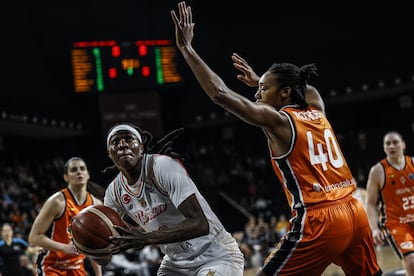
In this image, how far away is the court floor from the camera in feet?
28.6

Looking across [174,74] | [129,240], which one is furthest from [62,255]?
[174,74]

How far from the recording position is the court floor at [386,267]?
870 centimetres

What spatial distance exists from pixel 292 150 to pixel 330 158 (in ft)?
0.78

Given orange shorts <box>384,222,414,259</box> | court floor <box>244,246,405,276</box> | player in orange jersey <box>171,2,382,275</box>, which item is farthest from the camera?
court floor <box>244,246,405,276</box>

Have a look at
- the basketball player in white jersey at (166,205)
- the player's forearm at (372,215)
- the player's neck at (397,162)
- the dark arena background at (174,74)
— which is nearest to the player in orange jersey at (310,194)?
the basketball player in white jersey at (166,205)

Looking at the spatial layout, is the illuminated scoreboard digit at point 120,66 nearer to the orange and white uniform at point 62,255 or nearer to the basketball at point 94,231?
the orange and white uniform at point 62,255

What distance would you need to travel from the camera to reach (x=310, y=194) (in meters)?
3.39

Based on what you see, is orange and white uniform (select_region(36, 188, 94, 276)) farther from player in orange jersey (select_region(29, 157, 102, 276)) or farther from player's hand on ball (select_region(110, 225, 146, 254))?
player's hand on ball (select_region(110, 225, 146, 254))

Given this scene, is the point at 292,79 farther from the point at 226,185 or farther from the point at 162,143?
the point at 226,185

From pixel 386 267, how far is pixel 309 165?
7066 millimetres

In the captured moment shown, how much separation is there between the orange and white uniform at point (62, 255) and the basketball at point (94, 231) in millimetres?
1852

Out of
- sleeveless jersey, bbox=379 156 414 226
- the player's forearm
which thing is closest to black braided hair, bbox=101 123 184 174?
the player's forearm

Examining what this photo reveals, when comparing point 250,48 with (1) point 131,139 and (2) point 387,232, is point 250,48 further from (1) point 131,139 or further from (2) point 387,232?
(1) point 131,139

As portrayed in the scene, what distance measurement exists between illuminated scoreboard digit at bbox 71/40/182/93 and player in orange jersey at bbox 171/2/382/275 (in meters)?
11.6
